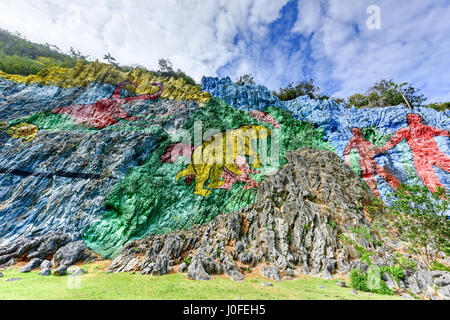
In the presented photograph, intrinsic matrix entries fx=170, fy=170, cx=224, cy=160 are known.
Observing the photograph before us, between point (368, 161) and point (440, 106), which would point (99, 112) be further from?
point (440, 106)

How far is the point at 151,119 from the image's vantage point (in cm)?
2791

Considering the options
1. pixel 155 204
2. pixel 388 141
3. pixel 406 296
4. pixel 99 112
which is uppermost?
pixel 99 112

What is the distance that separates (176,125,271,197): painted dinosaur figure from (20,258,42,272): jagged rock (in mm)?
13550

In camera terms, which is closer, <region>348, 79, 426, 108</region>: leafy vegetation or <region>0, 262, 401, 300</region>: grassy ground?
<region>0, 262, 401, 300</region>: grassy ground

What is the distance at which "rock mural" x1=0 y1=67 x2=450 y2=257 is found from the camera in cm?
1833

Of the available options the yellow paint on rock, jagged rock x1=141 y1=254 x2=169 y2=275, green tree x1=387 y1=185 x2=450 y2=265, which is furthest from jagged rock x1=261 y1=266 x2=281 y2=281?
the yellow paint on rock

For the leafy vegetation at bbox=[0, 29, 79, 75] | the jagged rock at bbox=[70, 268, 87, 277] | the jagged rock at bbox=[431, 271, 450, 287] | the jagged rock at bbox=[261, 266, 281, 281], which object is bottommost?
the jagged rock at bbox=[261, 266, 281, 281]

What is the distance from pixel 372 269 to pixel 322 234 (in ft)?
14.7

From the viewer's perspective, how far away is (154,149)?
24203 millimetres

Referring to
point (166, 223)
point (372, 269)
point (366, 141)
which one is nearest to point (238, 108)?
point (366, 141)

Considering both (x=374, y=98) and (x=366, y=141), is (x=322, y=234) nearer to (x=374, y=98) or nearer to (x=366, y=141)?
(x=366, y=141)

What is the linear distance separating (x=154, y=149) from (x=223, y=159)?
993 centimetres

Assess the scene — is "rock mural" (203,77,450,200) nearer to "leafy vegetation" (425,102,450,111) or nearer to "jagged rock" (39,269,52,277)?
"leafy vegetation" (425,102,450,111)

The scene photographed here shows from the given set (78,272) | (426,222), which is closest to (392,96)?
(426,222)
